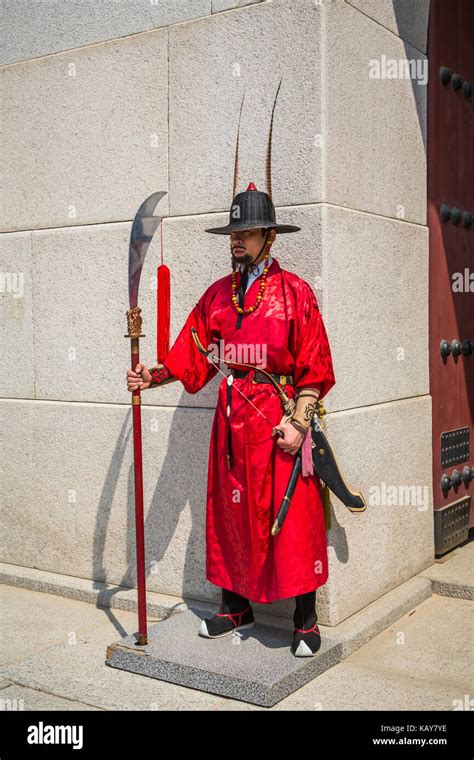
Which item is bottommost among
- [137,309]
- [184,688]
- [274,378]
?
[184,688]

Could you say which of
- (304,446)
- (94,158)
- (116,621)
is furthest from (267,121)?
(116,621)

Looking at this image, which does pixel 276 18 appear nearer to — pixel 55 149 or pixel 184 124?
pixel 184 124

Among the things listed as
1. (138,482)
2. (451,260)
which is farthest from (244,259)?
(451,260)

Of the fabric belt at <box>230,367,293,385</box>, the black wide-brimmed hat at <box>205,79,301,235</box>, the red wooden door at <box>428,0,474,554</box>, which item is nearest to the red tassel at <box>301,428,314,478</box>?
the fabric belt at <box>230,367,293,385</box>

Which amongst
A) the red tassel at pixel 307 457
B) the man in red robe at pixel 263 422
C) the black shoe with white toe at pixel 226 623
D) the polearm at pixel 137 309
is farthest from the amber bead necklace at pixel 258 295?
the black shoe with white toe at pixel 226 623

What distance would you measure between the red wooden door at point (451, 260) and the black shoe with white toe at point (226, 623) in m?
1.65

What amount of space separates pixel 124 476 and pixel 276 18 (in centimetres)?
255

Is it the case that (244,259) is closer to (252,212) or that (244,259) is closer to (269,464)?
(252,212)

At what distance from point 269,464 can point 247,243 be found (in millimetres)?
990

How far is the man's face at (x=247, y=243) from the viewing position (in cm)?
397

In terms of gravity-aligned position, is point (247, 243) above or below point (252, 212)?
below

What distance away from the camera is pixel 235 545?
160 inches

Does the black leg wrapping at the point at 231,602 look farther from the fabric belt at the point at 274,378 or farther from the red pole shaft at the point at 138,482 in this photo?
the fabric belt at the point at 274,378

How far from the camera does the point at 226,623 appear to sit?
4.21 meters
